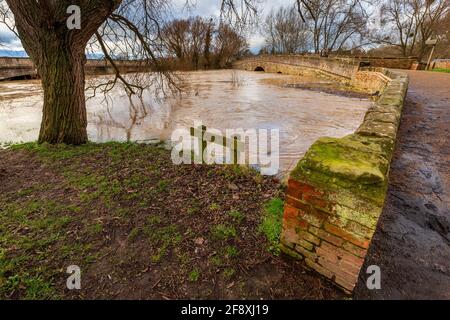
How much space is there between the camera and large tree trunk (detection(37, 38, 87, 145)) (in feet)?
13.9

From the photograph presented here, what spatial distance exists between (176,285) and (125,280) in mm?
451

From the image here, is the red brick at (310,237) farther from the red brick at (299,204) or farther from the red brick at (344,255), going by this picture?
the red brick at (299,204)

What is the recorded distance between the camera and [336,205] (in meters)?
1.59

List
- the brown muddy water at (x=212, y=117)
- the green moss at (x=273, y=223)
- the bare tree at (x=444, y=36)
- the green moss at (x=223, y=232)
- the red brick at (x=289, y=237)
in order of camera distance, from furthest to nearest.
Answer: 1. the bare tree at (x=444, y=36)
2. the brown muddy water at (x=212, y=117)
3. the green moss at (x=223, y=232)
4. the green moss at (x=273, y=223)
5. the red brick at (x=289, y=237)

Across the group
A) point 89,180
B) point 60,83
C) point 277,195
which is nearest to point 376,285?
point 277,195

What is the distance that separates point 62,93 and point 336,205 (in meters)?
5.14

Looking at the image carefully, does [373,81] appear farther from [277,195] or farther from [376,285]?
[376,285]

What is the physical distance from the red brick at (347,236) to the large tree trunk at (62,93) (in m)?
5.11

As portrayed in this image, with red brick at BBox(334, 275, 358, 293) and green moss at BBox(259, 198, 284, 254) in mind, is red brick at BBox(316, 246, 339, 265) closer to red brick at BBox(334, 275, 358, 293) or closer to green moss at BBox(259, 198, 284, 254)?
red brick at BBox(334, 275, 358, 293)

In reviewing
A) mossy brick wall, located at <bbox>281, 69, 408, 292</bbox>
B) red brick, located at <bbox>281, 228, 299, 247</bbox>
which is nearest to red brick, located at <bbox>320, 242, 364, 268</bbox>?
mossy brick wall, located at <bbox>281, 69, 408, 292</bbox>

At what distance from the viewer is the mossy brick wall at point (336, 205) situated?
1.50 metres

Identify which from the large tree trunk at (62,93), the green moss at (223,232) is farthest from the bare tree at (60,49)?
the green moss at (223,232)

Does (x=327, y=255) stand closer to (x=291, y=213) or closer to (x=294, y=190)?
(x=291, y=213)

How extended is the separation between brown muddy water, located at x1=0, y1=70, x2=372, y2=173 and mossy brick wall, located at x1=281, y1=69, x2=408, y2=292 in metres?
2.41
